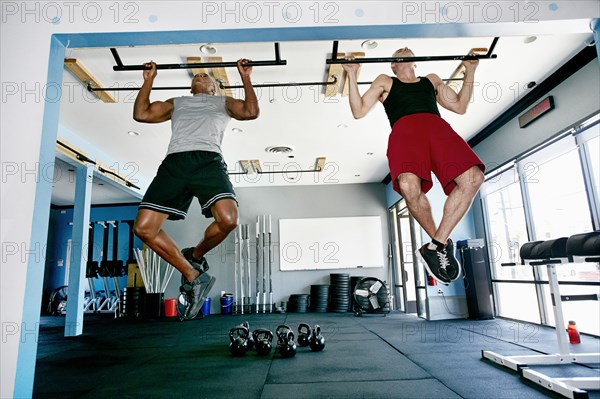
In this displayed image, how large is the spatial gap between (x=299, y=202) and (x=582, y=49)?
19.5 feet

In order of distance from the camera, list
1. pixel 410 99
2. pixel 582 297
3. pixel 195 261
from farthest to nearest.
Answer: pixel 582 297 < pixel 195 261 < pixel 410 99

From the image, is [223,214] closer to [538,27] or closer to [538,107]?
[538,27]

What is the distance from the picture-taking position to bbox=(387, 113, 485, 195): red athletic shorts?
1931 millimetres

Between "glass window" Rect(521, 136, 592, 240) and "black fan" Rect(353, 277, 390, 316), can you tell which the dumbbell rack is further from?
"black fan" Rect(353, 277, 390, 316)

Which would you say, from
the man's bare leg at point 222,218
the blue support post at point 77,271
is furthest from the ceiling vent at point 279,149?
the man's bare leg at point 222,218

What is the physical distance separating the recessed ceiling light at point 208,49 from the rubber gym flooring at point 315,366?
9.29 feet

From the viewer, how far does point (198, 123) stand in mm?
2359

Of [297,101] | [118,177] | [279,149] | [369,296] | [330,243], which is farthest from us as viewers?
[330,243]

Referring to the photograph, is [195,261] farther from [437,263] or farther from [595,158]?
[595,158]

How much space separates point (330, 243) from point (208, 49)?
5.60 m

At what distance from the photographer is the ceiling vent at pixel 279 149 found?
6.27 metres

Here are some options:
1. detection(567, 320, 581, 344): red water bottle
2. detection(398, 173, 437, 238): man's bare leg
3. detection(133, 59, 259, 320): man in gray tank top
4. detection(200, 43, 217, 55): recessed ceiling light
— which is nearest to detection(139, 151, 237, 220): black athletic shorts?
detection(133, 59, 259, 320): man in gray tank top

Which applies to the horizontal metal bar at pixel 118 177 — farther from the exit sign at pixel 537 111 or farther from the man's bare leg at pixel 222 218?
the exit sign at pixel 537 111

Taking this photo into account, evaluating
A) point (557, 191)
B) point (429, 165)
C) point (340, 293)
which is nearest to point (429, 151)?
point (429, 165)
